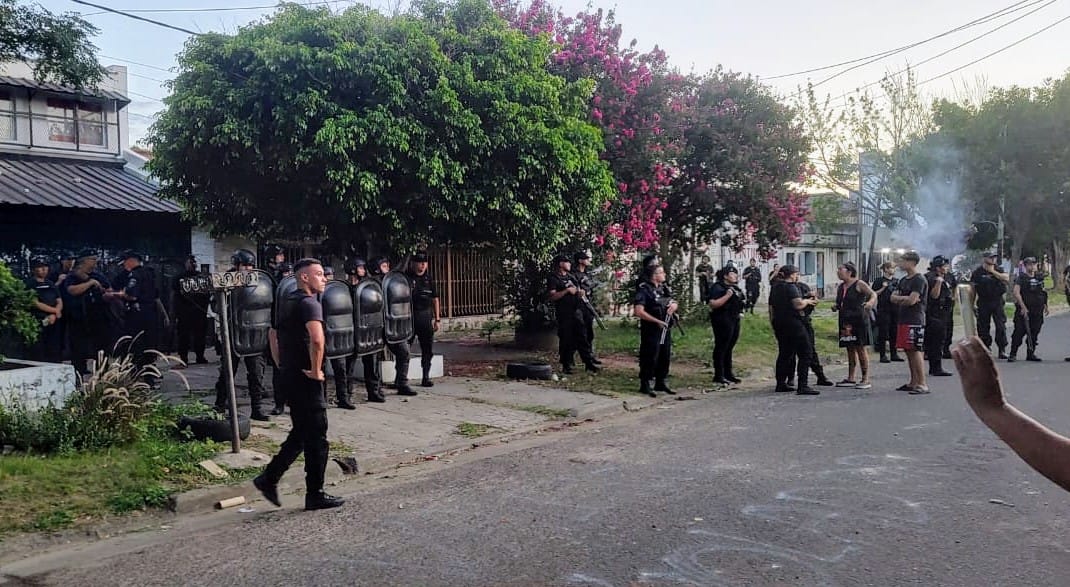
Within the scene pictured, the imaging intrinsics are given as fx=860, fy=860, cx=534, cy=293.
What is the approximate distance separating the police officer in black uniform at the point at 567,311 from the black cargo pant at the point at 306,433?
6.56 metres

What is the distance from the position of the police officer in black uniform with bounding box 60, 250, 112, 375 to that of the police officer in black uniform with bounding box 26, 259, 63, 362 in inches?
8.9

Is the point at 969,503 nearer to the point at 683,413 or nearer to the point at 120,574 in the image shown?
the point at 683,413

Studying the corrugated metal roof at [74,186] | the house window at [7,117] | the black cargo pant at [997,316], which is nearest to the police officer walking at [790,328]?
the black cargo pant at [997,316]

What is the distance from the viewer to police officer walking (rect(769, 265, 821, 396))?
11.2m

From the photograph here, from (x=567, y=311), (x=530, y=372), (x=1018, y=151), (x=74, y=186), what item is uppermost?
(x=1018, y=151)

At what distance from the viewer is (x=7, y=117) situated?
54.6 feet

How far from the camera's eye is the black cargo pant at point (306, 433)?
233 inches

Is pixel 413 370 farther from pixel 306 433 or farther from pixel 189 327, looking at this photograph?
pixel 306 433

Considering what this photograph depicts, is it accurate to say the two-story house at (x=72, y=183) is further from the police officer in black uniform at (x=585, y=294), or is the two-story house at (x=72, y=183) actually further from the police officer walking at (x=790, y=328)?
the police officer walking at (x=790, y=328)

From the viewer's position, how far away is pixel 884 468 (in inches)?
269

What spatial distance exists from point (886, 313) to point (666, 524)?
10662 millimetres

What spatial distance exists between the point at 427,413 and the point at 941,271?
804 cm

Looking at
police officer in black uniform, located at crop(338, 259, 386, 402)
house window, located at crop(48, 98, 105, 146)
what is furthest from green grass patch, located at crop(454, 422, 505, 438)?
house window, located at crop(48, 98, 105, 146)

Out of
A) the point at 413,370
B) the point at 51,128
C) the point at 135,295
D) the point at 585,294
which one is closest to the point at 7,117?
the point at 51,128
